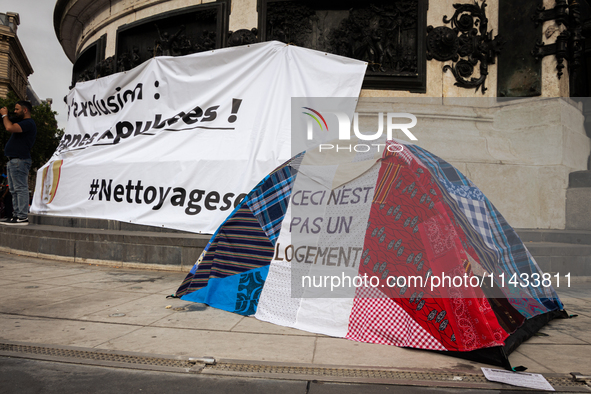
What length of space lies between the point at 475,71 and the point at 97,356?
749cm

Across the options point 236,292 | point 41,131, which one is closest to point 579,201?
point 236,292

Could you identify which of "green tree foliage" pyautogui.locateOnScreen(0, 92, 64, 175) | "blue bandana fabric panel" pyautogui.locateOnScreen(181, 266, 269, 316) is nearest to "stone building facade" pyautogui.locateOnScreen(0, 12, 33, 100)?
"green tree foliage" pyautogui.locateOnScreen(0, 92, 64, 175)

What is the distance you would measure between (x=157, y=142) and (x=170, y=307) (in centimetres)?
371

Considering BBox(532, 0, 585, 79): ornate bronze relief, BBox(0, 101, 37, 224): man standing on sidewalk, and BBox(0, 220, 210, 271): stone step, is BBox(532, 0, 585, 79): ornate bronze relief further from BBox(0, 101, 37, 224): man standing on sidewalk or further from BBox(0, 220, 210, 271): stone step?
BBox(0, 101, 37, 224): man standing on sidewalk

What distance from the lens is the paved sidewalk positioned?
2932mm

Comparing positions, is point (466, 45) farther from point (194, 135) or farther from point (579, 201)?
point (194, 135)

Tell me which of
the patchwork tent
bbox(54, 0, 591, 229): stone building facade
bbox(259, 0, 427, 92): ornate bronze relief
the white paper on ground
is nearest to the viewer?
the white paper on ground

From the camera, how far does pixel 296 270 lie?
376cm

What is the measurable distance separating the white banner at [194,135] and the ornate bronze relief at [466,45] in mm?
1718

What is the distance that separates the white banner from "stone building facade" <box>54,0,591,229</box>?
0.96 meters

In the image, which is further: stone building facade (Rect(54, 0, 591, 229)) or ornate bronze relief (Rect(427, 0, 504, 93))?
ornate bronze relief (Rect(427, 0, 504, 93))

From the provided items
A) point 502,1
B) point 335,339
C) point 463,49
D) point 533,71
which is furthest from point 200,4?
point 335,339

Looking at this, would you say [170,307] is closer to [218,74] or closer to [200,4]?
[218,74]

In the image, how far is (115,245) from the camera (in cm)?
641
